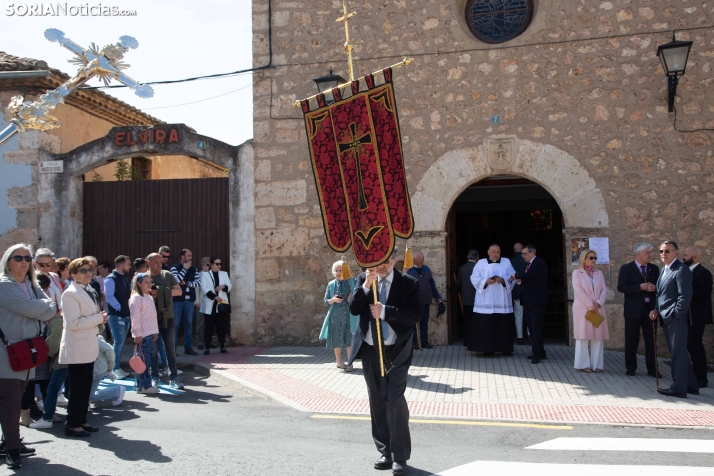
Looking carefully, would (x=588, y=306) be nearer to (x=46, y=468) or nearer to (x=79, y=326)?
(x=79, y=326)

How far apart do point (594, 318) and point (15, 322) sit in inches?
262

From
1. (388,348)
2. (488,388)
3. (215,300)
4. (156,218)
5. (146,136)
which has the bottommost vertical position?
(488,388)

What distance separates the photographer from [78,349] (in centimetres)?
641

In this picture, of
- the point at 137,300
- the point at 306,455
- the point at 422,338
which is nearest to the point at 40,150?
the point at 137,300

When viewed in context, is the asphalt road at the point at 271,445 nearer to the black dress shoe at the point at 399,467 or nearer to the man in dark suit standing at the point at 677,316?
the black dress shoe at the point at 399,467

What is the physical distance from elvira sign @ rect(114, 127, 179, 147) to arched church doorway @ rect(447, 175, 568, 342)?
5.22 m

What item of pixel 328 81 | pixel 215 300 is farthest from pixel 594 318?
pixel 215 300

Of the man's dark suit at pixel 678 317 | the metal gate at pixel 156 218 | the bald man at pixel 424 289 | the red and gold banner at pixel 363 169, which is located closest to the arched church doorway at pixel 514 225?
the bald man at pixel 424 289

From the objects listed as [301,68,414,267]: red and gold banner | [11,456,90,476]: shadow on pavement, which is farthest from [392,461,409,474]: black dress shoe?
[11,456,90,476]: shadow on pavement

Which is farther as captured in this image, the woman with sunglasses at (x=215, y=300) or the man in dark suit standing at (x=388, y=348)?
the woman with sunglasses at (x=215, y=300)

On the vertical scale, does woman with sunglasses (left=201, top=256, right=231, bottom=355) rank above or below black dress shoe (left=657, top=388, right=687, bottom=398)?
above

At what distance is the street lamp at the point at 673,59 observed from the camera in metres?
10.3

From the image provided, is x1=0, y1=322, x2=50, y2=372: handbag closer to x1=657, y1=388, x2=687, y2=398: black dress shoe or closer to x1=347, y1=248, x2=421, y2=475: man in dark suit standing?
x1=347, y1=248, x2=421, y2=475: man in dark suit standing

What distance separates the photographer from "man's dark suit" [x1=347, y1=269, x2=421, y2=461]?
522 cm
